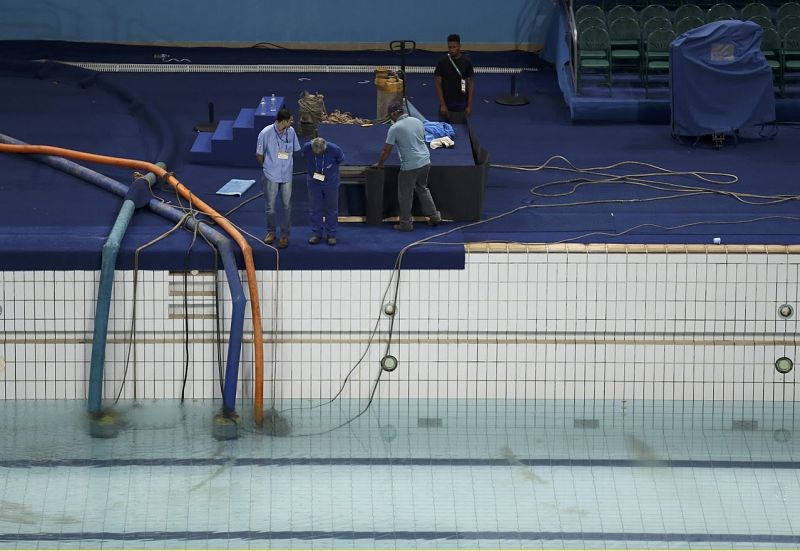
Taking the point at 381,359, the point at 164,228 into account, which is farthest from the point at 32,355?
the point at 381,359

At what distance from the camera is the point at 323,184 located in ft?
36.3

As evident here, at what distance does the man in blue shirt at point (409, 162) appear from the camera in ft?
36.4

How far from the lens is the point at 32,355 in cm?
1098

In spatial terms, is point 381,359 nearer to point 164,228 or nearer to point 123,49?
point 164,228

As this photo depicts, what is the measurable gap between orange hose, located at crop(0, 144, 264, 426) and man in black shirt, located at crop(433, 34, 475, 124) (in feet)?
9.08

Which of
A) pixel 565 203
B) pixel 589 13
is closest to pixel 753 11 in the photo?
pixel 589 13

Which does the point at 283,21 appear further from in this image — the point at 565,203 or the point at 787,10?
the point at 565,203

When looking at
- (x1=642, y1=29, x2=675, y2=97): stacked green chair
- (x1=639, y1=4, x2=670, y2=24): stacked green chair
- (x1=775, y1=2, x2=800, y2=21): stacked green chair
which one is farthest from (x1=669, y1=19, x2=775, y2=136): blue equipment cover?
(x1=775, y1=2, x2=800, y2=21): stacked green chair

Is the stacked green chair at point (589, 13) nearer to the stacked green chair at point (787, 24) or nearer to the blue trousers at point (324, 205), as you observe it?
the stacked green chair at point (787, 24)

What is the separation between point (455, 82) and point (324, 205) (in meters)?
2.79

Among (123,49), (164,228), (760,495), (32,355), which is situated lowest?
(760,495)

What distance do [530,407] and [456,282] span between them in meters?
1.17

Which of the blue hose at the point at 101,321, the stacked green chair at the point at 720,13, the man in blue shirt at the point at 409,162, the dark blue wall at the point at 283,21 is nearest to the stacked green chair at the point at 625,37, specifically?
the stacked green chair at the point at 720,13

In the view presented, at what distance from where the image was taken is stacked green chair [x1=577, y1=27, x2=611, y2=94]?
1514 cm
